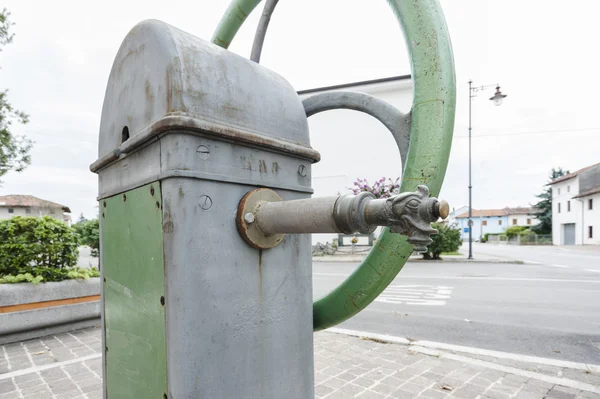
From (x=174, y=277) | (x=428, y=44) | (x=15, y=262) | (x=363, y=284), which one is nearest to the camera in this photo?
(x=174, y=277)

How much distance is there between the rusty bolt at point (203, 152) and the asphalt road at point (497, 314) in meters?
4.79

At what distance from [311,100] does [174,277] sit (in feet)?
3.03

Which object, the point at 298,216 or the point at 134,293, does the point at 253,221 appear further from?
the point at 134,293

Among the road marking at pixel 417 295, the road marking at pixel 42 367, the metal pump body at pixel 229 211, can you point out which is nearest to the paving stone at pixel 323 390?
the metal pump body at pixel 229 211

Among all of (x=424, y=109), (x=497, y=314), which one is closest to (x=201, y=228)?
(x=424, y=109)

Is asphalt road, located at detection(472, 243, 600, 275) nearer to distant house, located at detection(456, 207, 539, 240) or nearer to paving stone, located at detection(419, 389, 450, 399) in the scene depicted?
paving stone, located at detection(419, 389, 450, 399)

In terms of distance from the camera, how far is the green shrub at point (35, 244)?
4.93m

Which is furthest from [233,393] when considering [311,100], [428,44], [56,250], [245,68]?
[56,250]

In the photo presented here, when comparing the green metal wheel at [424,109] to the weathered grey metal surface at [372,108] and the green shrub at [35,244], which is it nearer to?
the weathered grey metal surface at [372,108]

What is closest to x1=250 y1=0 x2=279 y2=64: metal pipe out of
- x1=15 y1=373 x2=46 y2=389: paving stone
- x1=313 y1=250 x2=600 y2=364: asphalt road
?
x1=15 y1=373 x2=46 y2=389: paving stone

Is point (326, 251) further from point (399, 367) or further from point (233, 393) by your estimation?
point (233, 393)

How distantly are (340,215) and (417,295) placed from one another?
8229mm

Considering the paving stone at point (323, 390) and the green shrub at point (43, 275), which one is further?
the green shrub at point (43, 275)

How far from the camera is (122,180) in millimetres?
1344
